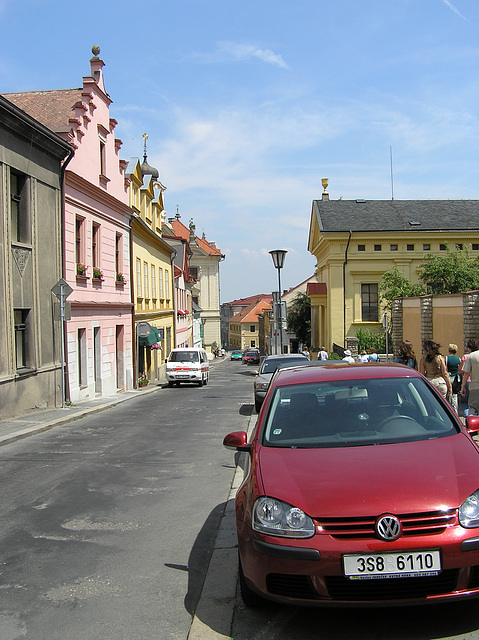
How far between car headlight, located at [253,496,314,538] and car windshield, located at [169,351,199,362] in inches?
1021

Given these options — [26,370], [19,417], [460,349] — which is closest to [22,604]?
[19,417]

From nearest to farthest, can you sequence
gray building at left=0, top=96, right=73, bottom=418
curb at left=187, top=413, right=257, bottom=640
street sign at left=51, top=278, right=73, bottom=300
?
curb at left=187, top=413, right=257, bottom=640 → gray building at left=0, top=96, right=73, bottom=418 → street sign at left=51, top=278, right=73, bottom=300

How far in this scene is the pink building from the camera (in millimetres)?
19734

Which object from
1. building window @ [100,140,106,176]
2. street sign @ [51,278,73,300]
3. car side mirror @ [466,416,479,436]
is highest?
building window @ [100,140,106,176]

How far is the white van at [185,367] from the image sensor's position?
29.1m

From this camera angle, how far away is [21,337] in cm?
1573

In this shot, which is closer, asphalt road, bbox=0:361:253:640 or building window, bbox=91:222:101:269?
asphalt road, bbox=0:361:253:640

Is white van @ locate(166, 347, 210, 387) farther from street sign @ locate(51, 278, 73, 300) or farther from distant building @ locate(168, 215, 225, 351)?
distant building @ locate(168, 215, 225, 351)

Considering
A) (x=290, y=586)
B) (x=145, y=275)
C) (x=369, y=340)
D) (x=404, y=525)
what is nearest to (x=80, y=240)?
(x=145, y=275)

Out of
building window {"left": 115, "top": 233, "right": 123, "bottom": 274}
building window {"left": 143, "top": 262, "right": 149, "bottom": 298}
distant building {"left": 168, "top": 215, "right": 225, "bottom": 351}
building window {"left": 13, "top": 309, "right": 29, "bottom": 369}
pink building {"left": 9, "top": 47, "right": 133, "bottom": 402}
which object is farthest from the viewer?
distant building {"left": 168, "top": 215, "right": 225, "bottom": 351}

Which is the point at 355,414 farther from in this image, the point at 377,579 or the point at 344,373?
the point at 377,579

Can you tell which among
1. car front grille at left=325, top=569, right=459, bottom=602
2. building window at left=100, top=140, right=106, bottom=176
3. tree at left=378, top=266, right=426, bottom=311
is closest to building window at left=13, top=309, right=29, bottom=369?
building window at left=100, top=140, right=106, bottom=176

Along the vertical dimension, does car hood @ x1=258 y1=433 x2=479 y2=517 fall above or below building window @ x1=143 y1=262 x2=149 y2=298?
below

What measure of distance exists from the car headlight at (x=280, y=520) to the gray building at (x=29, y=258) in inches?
445
